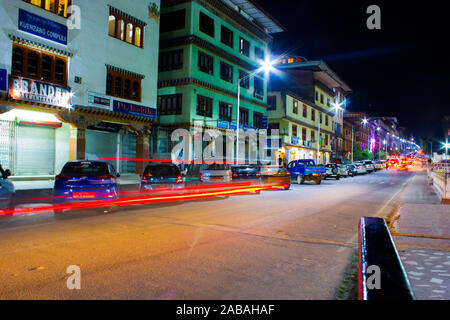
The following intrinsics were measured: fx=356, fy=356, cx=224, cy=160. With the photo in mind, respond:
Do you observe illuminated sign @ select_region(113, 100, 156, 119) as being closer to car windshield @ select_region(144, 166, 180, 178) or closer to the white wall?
the white wall

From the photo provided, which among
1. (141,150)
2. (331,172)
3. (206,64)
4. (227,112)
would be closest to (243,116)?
(227,112)

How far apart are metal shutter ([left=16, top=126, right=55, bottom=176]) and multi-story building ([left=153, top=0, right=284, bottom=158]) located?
38.3 feet

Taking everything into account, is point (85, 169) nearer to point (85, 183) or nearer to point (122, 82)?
point (85, 183)

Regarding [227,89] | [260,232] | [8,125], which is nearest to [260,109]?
[227,89]

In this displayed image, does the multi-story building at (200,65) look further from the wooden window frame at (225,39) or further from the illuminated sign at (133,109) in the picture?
the illuminated sign at (133,109)

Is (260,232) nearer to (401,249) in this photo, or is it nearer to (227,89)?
(401,249)

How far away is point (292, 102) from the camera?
5047 cm

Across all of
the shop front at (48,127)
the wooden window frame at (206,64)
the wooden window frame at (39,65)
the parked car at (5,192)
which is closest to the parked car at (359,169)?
the wooden window frame at (206,64)

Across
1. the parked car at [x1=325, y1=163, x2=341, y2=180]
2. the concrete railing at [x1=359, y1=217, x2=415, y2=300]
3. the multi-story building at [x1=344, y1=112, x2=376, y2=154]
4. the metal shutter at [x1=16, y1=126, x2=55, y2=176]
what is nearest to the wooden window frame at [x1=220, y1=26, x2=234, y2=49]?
the parked car at [x1=325, y1=163, x2=341, y2=180]

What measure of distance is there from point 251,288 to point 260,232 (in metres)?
3.82

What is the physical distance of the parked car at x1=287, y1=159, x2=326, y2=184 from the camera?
2770 cm

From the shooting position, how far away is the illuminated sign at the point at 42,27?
59.3 feet

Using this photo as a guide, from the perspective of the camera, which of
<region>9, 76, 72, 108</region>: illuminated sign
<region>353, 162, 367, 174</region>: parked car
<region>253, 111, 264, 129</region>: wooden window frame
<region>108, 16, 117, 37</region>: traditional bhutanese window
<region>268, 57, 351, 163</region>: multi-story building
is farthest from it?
<region>268, 57, 351, 163</region>: multi-story building

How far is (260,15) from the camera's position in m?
38.7
